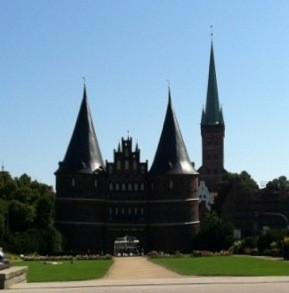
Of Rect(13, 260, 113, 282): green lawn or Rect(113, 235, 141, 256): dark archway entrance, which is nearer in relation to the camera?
Rect(13, 260, 113, 282): green lawn

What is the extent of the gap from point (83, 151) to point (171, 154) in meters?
8.85

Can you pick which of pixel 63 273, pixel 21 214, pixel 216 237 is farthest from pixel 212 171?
pixel 63 273

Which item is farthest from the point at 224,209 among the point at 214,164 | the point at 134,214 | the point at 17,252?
the point at 214,164

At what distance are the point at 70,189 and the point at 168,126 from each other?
39.1ft

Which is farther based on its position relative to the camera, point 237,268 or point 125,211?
point 125,211

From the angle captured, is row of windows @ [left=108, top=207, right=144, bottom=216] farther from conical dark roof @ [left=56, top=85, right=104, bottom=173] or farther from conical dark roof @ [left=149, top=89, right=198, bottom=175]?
conical dark roof @ [left=56, top=85, right=104, bottom=173]

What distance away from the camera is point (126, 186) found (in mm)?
77438

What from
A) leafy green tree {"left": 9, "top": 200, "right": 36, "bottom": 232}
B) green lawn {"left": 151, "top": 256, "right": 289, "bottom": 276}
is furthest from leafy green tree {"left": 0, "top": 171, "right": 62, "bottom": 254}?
green lawn {"left": 151, "top": 256, "right": 289, "bottom": 276}

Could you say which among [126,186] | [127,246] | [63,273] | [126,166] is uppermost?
[126,166]

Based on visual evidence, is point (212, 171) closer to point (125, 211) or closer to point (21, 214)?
point (125, 211)

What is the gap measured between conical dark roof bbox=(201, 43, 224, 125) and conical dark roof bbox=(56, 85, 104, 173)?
5428 centimetres

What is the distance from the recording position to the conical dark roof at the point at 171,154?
7544 centimetres

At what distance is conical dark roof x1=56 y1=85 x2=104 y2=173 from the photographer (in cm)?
7450

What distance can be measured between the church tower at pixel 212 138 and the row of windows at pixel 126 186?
53974 mm
